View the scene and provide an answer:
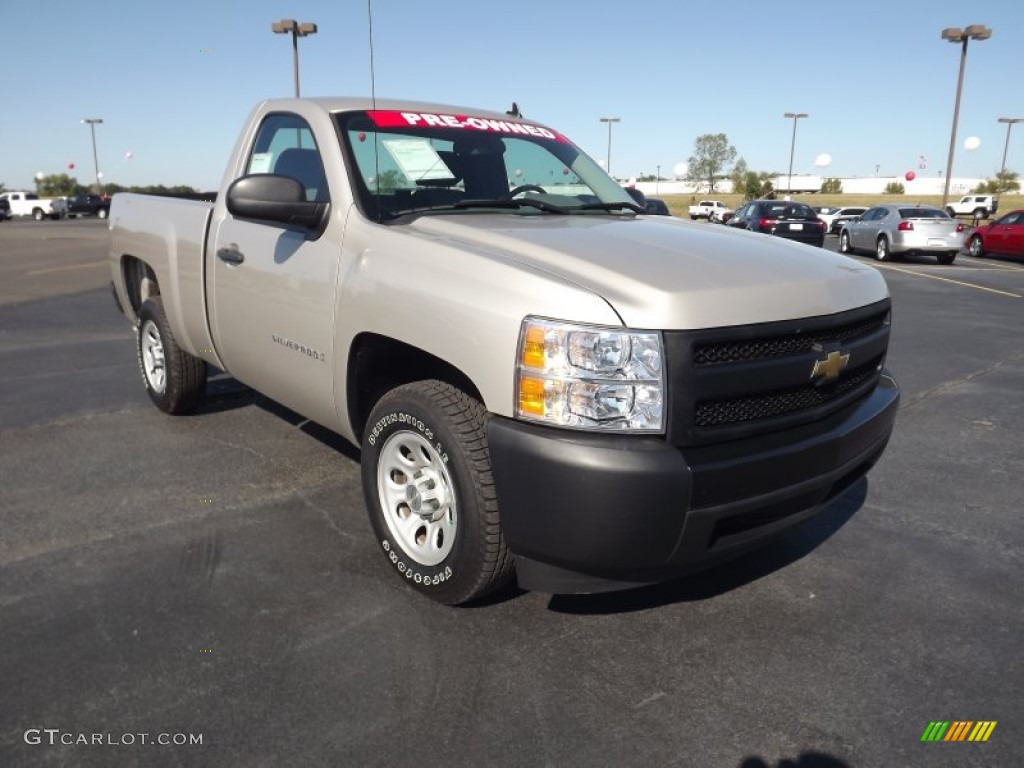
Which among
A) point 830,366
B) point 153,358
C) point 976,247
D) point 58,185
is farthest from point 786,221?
point 58,185

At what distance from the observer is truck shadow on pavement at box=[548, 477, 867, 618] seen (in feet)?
9.93

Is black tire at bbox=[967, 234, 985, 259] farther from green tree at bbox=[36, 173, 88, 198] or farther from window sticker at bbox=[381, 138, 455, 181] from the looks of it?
green tree at bbox=[36, 173, 88, 198]

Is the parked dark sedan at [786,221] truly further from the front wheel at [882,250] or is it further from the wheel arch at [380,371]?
the wheel arch at [380,371]

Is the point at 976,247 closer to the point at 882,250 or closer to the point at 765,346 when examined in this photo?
the point at 882,250

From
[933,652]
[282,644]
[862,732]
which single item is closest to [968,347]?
[933,652]

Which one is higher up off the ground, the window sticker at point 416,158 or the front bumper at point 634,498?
the window sticker at point 416,158

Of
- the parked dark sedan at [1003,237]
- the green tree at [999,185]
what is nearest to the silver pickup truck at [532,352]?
the parked dark sedan at [1003,237]

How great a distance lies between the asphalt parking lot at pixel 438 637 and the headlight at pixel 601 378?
2.93 feet

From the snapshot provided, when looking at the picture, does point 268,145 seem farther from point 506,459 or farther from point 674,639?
point 674,639

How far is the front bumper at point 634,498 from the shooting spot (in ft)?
7.44

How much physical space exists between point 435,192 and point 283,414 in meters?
2.51

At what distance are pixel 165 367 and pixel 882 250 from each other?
19402 mm

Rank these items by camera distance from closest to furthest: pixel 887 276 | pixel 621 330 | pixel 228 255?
pixel 621 330, pixel 228 255, pixel 887 276

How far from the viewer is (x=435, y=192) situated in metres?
3.57
